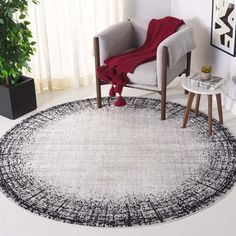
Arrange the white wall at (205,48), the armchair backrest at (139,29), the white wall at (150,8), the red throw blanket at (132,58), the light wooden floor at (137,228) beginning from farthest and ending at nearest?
the white wall at (150,8) < the armchair backrest at (139,29) < the white wall at (205,48) < the red throw blanket at (132,58) < the light wooden floor at (137,228)

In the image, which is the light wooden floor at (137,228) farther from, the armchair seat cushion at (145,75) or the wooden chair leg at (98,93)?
the wooden chair leg at (98,93)

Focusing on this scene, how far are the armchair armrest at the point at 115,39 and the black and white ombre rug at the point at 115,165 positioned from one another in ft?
1.60

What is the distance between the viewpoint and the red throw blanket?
3559mm

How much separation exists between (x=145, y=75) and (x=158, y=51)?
0.23m

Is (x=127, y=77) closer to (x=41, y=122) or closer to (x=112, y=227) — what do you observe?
(x=41, y=122)

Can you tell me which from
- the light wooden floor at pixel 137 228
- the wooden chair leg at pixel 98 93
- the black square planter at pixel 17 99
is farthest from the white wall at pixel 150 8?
the light wooden floor at pixel 137 228

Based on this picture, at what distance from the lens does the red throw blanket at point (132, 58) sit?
11.7ft

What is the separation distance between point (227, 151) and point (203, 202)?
0.61 metres

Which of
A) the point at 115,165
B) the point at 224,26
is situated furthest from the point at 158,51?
the point at 115,165

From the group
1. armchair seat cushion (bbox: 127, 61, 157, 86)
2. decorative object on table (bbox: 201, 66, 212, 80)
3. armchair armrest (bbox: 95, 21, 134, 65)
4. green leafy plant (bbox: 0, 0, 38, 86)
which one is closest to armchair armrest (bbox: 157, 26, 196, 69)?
armchair seat cushion (bbox: 127, 61, 157, 86)

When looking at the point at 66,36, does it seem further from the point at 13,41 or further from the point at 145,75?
the point at 145,75

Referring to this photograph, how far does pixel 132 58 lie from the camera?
3645 millimetres

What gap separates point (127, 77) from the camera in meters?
3.57

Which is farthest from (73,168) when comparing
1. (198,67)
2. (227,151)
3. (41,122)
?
(198,67)
